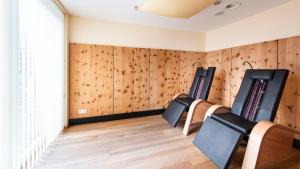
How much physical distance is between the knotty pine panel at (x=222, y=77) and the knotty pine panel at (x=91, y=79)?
2.61m

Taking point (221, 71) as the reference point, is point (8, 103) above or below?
below

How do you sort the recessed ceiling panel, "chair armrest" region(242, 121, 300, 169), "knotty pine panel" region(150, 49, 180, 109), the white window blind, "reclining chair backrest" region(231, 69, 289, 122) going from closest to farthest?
the white window blind < "chair armrest" region(242, 121, 300, 169) < "reclining chair backrest" region(231, 69, 289, 122) < the recessed ceiling panel < "knotty pine panel" region(150, 49, 180, 109)

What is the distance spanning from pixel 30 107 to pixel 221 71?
373 centimetres

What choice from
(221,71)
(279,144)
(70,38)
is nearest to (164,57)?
(221,71)

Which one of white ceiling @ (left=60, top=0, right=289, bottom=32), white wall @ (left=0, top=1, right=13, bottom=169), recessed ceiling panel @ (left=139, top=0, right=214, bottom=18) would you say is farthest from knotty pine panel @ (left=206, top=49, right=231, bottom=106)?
white wall @ (left=0, top=1, right=13, bottom=169)

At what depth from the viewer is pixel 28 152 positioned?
156cm

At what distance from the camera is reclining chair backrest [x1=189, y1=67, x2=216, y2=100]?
307cm

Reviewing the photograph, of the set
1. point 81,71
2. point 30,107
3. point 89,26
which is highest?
point 89,26

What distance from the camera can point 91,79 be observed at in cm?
308

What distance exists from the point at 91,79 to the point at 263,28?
139 inches

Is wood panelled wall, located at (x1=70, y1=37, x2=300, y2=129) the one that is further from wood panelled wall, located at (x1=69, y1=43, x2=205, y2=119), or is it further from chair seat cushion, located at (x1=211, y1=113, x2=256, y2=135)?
chair seat cushion, located at (x1=211, y1=113, x2=256, y2=135)

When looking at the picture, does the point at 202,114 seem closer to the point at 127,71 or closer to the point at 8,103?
the point at 127,71

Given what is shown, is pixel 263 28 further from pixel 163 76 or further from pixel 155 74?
pixel 155 74

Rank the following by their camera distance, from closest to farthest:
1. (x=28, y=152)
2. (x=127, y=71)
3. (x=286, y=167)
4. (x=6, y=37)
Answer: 1. (x=6, y=37)
2. (x=28, y=152)
3. (x=286, y=167)
4. (x=127, y=71)
